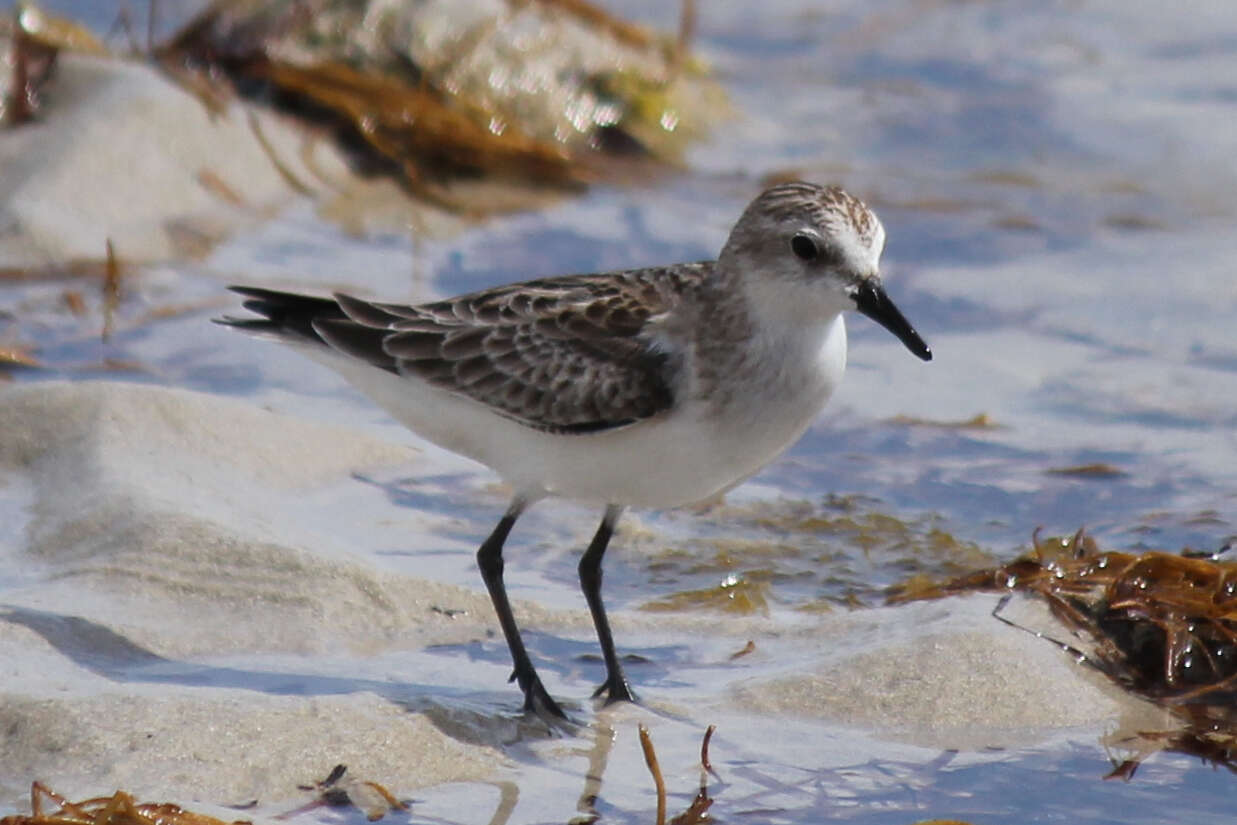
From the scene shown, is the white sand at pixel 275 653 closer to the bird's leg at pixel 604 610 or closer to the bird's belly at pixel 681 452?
the bird's leg at pixel 604 610

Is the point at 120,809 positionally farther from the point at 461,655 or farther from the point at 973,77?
the point at 973,77

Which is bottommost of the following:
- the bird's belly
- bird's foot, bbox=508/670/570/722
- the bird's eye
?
bird's foot, bbox=508/670/570/722

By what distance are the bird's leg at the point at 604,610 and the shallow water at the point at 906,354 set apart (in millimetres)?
172

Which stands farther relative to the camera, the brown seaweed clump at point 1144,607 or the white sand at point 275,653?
the brown seaweed clump at point 1144,607

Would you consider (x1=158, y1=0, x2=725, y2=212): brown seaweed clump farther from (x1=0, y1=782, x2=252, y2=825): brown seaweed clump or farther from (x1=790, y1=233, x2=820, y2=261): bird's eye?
(x1=0, y1=782, x2=252, y2=825): brown seaweed clump

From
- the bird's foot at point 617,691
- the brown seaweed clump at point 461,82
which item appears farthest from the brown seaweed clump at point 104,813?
the brown seaweed clump at point 461,82

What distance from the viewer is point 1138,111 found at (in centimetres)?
1093

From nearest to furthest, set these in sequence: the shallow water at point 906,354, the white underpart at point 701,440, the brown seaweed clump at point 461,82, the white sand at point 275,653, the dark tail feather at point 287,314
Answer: the white sand at point 275,653
the shallow water at point 906,354
the white underpart at point 701,440
the dark tail feather at point 287,314
the brown seaweed clump at point 461,82

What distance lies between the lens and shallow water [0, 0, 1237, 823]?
199 inches

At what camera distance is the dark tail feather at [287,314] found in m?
6.01

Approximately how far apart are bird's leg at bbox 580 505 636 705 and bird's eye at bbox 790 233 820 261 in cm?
98

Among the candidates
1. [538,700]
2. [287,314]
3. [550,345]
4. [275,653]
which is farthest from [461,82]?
[538,700]

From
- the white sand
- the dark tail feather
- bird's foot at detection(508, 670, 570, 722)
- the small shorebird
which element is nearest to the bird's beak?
the small shorebird

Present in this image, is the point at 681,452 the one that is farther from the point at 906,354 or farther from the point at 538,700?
the point at 906,354
